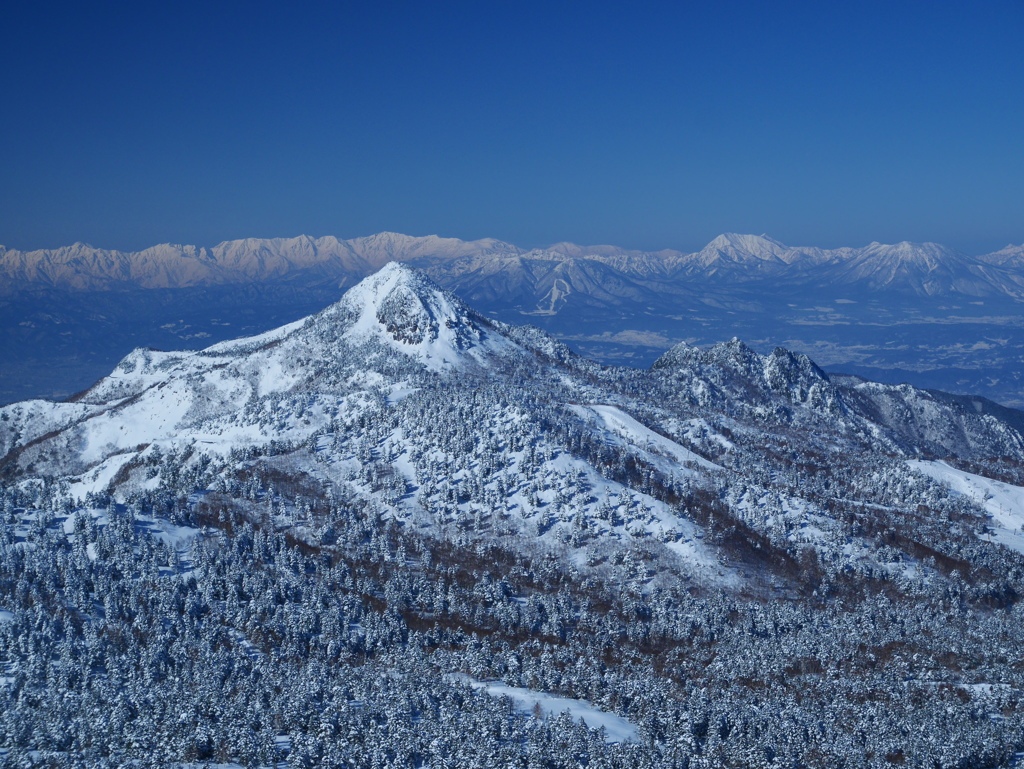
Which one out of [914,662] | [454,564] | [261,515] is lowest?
[914,662]

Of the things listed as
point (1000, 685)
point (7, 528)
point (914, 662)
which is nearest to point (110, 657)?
point (7, 528)

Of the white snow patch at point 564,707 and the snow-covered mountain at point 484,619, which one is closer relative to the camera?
the snow-covered mountain at point 484,619

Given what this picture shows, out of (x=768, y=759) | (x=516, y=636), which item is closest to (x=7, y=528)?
(x=516, y=636)

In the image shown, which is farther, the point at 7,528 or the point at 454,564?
the point at 454,564

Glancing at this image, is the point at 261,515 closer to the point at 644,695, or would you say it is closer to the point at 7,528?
the point at 7,528

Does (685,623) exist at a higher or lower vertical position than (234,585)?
lower

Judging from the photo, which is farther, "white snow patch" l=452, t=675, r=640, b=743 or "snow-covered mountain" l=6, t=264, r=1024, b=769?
"white snow patch" l=452, t=675, r=640, b=743

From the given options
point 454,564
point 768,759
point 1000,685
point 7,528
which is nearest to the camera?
point 768,759

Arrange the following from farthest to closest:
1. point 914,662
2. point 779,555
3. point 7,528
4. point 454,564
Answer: point 779,555 → point 454,564 → point 7,528 → point 914,662

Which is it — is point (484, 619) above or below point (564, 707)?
below

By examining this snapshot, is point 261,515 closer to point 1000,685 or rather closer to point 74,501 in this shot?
point 74,501

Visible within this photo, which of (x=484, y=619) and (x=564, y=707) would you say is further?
(x=484, y=619)
